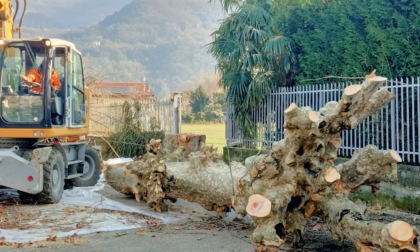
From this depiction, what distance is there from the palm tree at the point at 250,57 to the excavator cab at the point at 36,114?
373 centimetres

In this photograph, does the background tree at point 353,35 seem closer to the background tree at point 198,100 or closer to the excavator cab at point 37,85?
the excavator cab at point 37,85

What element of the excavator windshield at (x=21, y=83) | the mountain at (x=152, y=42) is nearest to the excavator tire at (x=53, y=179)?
the excavator windshield at (x=21, y=83)

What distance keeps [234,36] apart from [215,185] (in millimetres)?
5973

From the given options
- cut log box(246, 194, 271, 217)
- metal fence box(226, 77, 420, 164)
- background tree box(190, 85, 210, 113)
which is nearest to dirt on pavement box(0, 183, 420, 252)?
cut log box(246, 194, 271, 217)

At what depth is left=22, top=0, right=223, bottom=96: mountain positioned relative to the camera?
9712cm

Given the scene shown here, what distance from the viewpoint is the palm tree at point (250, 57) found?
424 inches

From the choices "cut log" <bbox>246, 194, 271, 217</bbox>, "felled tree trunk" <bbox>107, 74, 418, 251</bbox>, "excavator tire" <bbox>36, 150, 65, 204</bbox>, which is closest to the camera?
"felled tree trunk" <bbox>107, 74, 418, 251</bbox>

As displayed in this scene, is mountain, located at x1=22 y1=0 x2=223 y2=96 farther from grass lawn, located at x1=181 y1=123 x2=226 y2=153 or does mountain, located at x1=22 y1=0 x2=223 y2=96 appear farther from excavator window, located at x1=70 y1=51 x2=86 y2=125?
excavator window, located at x1=70 y1=51 x2=86 y2=125

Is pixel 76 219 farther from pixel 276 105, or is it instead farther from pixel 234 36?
pixel 234 36

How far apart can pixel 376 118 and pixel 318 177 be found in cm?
326

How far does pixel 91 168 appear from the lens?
11.4 meters

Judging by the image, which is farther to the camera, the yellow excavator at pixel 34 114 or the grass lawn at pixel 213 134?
the grass lawn at pixel 213 134

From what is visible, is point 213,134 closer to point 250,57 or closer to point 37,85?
point 250,57

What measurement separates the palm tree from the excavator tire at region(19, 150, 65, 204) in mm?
4311
